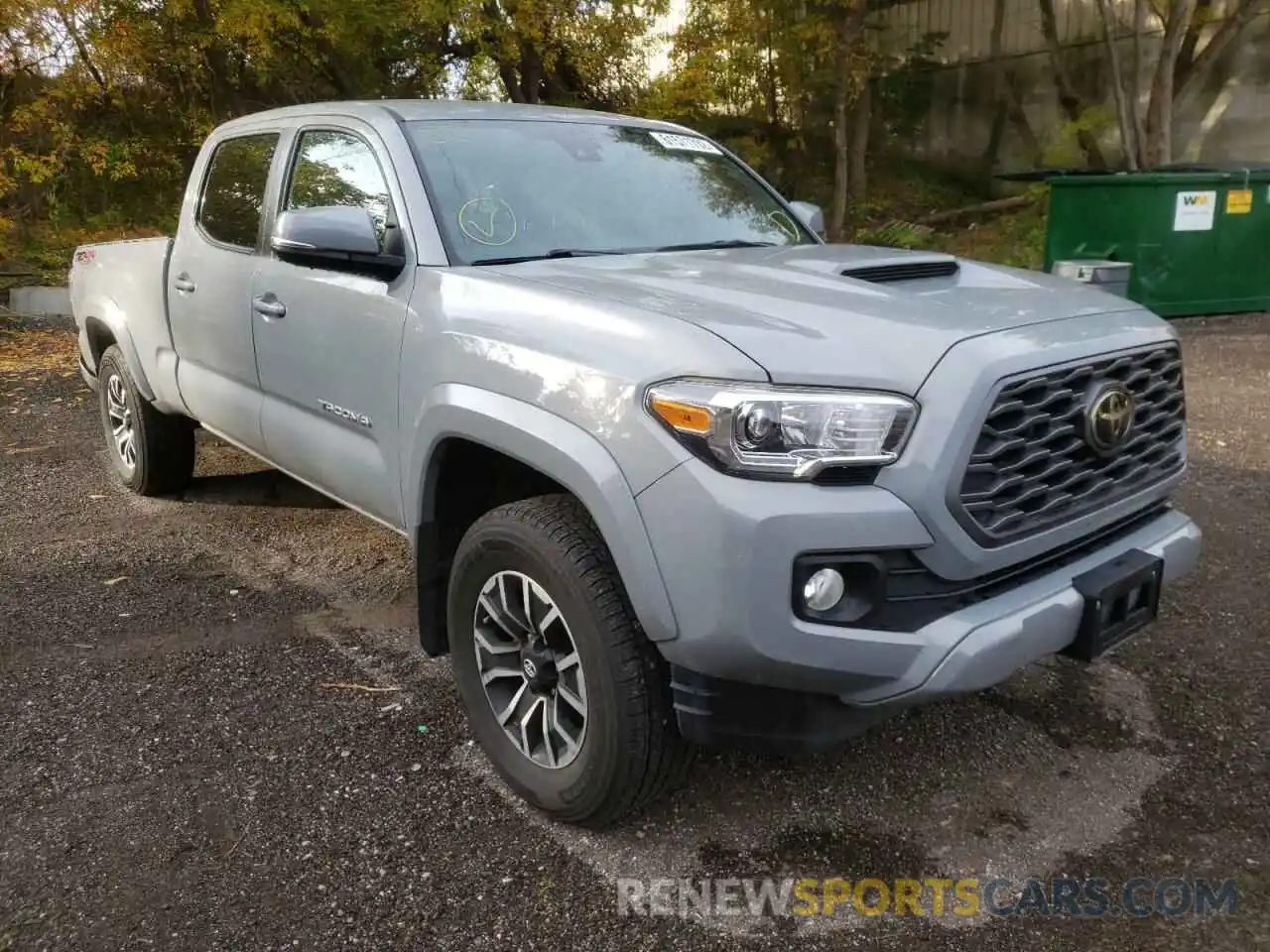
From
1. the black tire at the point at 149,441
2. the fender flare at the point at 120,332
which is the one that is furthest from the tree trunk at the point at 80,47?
the black tire at the point at 149,441

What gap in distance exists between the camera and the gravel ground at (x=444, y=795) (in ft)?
8.22

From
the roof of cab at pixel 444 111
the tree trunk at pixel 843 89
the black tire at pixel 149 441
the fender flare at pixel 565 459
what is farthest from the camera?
the tree trunk at pixel 843 89

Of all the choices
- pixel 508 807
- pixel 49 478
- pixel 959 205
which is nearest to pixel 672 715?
pixel 508 807

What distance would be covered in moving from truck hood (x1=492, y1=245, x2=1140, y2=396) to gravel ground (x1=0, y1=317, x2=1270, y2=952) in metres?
1.27

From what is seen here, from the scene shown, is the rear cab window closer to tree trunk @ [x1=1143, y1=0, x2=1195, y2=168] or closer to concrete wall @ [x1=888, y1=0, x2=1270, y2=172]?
tree trunk @ [x1=1143, y1=0, x2=1195, y2=168]

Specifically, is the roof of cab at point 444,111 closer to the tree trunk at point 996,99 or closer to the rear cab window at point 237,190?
the rear cab window at point 237,190

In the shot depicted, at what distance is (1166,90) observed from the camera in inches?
516

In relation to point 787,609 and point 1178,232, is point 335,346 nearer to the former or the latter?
point 787,609

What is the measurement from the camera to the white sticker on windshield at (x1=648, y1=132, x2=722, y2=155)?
413cm

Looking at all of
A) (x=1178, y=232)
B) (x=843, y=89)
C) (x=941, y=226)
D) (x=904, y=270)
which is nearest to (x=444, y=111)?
(x=904, y=270)

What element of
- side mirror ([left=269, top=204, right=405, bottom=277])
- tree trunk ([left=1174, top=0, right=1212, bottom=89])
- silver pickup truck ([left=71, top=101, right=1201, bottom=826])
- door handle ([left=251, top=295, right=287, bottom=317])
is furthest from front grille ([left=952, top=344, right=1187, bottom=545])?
tree trunk ([left=1174, top=0, right=1212, bottom=89])

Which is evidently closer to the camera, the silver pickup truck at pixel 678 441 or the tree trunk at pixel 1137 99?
the silver pickup truck at pixel 678 441

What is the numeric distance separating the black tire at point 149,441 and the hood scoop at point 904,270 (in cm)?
378

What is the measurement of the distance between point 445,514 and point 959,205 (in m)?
15.0
